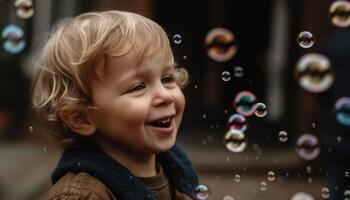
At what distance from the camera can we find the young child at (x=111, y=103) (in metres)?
1.91

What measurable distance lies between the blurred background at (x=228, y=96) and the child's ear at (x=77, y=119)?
11.5 ft

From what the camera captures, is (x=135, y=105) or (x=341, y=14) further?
(x=341, y=14)

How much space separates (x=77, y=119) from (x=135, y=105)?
18 centimetres

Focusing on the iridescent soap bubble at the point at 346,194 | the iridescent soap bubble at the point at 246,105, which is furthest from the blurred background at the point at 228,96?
the iridescent soap bubble at the point at 246,105

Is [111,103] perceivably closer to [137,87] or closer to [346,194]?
[137,87]

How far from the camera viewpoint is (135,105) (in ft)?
6.27

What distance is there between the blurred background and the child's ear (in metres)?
3.49

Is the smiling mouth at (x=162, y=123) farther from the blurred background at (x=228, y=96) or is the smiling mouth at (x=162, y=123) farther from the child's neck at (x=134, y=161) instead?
the blurred background at (x=228, y=96)

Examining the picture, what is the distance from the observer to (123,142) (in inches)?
76.9

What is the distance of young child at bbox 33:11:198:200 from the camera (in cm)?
191

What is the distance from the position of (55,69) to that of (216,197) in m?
3.60

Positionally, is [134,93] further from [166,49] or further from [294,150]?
[294,150]

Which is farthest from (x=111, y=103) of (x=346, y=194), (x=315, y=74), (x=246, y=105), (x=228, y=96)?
(x=228, y=96)

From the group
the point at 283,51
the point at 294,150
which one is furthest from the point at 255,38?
the point at 294,150
